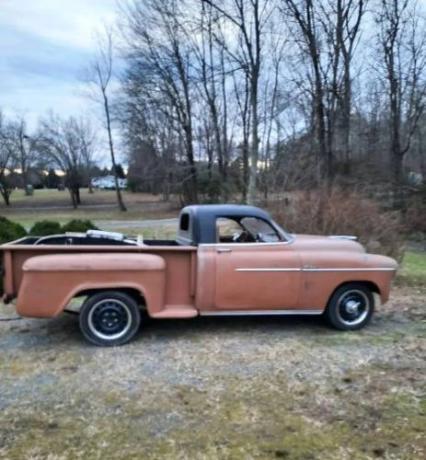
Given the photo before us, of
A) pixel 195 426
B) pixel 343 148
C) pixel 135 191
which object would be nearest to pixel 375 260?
pixel 195 426

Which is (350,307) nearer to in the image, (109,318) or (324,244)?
(324,244)

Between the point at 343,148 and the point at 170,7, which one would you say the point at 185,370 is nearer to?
the point at 343,148

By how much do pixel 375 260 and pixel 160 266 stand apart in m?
2.54

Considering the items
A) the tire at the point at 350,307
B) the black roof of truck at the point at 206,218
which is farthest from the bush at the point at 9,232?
the tire at the point at 350,307

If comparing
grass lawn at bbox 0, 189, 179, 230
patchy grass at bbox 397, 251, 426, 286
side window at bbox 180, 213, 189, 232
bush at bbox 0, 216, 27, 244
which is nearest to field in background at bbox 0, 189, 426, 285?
grass lawn at bbox 0, 189, 179, 230

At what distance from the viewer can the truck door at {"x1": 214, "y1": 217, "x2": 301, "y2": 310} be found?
4895 millimetres

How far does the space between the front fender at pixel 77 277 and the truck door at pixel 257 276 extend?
27.2 inches

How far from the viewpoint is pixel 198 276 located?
16.0ft

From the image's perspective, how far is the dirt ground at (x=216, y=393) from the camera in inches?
116

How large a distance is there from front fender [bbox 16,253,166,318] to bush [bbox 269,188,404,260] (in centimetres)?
501

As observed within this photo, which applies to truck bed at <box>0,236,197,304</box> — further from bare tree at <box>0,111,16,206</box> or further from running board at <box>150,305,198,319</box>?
bare tree at <box>0,111,16,206</box>

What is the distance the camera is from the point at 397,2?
75.0 feet

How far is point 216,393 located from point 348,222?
19.6 ft

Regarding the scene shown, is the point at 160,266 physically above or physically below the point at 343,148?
below
